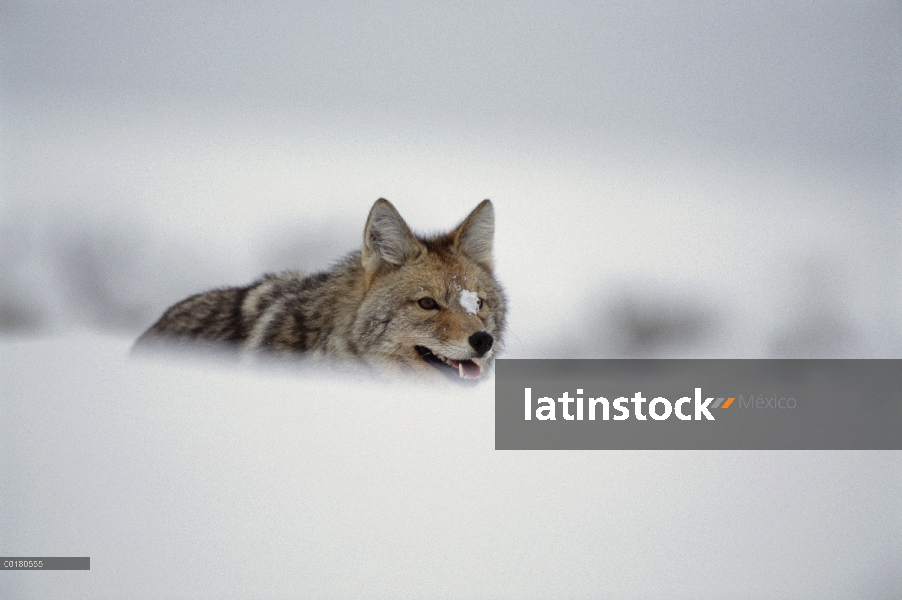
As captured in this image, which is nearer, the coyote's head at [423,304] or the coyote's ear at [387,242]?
the coyote's head at [423,304]

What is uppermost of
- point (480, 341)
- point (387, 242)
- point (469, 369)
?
point (387, 242)

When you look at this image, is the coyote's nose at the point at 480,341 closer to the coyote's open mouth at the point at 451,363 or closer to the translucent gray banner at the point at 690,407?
the coyote's open mouth at the point at 451,363

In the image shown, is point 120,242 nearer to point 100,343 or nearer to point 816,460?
point 100,343

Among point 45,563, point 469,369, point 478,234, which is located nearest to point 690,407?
point 469,369

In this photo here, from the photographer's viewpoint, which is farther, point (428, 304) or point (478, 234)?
point (478, 234)

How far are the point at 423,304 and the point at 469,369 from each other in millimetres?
353

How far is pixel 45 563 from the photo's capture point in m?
2.73

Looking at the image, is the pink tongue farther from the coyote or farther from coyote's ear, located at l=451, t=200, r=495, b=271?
coyote's ear, located at l=451, t=200, r=495, b=271

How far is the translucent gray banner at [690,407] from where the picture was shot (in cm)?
293

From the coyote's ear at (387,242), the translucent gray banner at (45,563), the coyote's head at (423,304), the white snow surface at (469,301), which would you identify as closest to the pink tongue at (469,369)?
the coyote's head at (423,304)

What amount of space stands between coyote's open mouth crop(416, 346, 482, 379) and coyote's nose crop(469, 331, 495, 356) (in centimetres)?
11

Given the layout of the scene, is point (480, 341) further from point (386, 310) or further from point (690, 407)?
point (690, 407)

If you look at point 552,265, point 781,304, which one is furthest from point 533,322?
point 781,304

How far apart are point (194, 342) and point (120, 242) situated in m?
0.80
